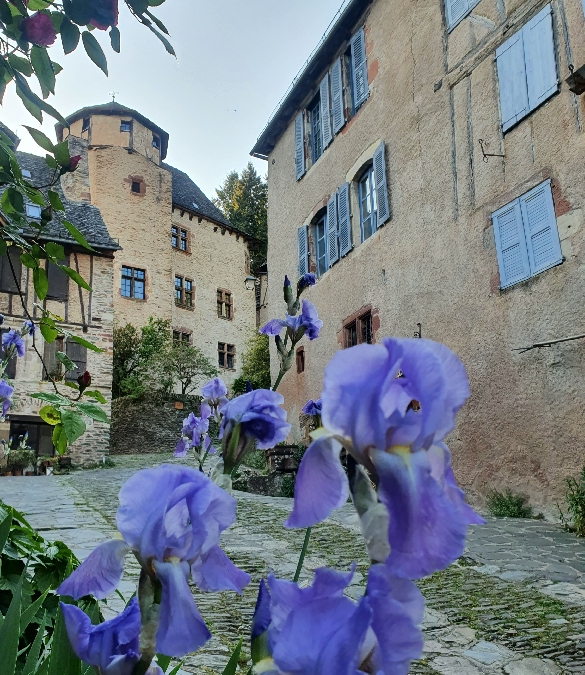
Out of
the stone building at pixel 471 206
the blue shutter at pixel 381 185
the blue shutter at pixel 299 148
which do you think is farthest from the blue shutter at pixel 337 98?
the blue shutter at pixel 381 185

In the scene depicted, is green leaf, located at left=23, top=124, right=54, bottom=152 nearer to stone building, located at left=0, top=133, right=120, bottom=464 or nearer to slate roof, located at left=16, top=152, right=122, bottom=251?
stone building, located at left=0, top=133, right=120, bottom=464

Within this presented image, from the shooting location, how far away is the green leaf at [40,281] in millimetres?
1667

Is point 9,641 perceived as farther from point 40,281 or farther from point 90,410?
point 40,281

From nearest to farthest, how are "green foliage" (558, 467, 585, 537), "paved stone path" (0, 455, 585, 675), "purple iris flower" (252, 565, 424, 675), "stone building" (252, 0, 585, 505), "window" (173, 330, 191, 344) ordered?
"purple iris flower" (252, 565, 424, 675) < "paved stone path" (0, 455, 585, 675) < "green foliage" (558, 467, 585, 537) < "stone building" (252, 0, 585, 505) < "window" (173, 330, 191, 344)

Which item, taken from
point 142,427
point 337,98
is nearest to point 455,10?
point 337,98

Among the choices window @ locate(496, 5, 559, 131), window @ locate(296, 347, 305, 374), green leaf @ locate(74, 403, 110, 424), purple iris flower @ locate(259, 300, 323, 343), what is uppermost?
window @ locate(496, 5, 559, 131)

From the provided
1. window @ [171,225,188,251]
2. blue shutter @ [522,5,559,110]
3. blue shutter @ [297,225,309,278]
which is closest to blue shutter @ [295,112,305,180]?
A: blue shutter @ [297,225,309,278]

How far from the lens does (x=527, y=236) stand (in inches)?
260

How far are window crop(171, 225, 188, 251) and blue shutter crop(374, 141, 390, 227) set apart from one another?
607 inches

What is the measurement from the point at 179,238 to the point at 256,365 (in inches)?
242

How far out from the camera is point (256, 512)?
21.0 feet

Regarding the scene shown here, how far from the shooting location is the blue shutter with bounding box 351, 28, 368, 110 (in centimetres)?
1022

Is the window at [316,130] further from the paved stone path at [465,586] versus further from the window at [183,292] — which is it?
the window at [183,292]

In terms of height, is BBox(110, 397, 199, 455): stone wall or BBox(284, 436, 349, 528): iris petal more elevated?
BBox(110, 397, 199, 455): stone wall
